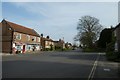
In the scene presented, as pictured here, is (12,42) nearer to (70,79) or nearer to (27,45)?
(27,45)

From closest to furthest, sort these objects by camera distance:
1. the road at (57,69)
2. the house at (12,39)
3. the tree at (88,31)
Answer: the road at (57,69) → the house at (12,39) → the tree at (88,31)

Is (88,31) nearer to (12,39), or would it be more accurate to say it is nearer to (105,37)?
(105,37)

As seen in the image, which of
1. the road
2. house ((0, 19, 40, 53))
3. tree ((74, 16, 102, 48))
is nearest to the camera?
the road

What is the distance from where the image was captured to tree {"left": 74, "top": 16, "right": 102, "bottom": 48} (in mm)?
82625

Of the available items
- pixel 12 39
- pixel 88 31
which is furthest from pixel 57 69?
pixel 88 31

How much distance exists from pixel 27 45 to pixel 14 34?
11.9m

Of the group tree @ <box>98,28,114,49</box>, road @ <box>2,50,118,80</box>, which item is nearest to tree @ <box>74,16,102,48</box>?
tree @ <box>98,28,114,49</box>

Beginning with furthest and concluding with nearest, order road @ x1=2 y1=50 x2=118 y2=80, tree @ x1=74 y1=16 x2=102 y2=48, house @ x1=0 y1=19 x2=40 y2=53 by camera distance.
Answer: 1. tree @ x1=74 y1=16 x2=102 y2=48
2. house @ x1=0 y1=19 x2=40 y2=53
3. road @ x1=2 y1=50 x2=118 y2=80

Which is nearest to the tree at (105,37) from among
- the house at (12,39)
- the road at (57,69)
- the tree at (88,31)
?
the tree at (88,31)

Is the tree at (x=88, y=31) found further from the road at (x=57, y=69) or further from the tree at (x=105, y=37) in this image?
the road at (x=57, y=69)

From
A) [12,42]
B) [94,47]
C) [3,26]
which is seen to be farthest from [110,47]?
[94,47]

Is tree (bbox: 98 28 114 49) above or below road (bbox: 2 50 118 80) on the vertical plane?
above

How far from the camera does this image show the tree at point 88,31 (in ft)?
271

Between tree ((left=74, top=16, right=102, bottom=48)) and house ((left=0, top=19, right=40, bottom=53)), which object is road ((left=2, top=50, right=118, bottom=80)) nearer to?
house ((left=0, top=19, right=40, bottom=53))
